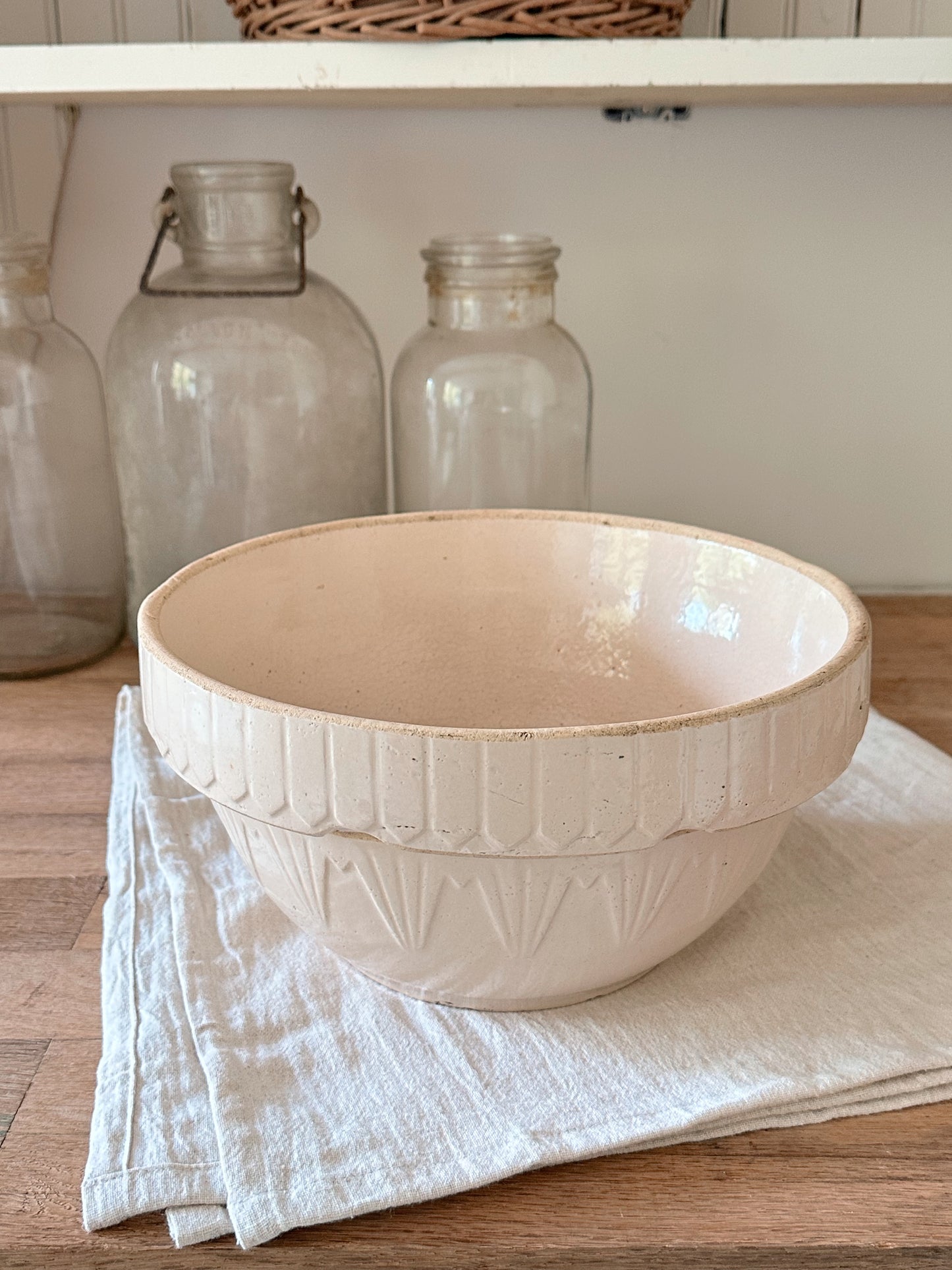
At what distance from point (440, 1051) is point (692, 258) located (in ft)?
2.31

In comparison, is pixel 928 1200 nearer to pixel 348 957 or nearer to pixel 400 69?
pixel 348 957

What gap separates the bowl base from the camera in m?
0.48

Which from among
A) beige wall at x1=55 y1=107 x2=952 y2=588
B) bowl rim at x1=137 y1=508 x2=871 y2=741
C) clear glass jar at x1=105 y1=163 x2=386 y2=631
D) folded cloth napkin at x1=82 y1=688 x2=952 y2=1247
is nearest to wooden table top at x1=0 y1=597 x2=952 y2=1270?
folded cloth napkin at x1=82 y1=688 x2=952 y2=1247

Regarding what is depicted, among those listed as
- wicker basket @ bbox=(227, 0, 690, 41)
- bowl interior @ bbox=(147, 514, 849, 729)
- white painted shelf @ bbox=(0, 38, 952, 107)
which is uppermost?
wicker basket @ bbox=(227, 0, 690, 41)

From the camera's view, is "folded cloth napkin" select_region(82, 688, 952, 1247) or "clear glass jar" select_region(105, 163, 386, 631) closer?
"folded cloth napkin" select_region(82, 688, 952, 1247)

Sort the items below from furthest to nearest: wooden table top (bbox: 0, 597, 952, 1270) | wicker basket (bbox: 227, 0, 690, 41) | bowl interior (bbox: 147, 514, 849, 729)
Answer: wicker basket (bbox: 227, 0, 690, 41), bowl interior (bbox: 147, 514, 849, 729), wooden table top (bbox: 0, 597, 952, 1270)

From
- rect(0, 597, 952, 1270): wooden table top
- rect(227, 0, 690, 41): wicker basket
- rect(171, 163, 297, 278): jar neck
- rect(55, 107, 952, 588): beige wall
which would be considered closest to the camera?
rect(0, 597, 952, 1270): wooden table top

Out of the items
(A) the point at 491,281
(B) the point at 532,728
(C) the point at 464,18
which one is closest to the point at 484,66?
(C) the point at 464,18

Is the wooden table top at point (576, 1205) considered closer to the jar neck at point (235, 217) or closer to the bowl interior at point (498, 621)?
the bowl interior at point (498, 621)

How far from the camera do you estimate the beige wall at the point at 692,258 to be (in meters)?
0.94

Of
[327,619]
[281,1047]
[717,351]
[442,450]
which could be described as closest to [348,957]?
[281,1047]

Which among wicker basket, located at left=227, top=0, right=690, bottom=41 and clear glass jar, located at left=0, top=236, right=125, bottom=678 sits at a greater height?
wicker basket, located at left=227, top=0, right=690, bottom=41

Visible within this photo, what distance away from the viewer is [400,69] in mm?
702

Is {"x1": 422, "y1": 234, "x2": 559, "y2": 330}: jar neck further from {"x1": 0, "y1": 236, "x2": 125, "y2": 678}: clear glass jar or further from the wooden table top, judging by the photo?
the wooden table top
